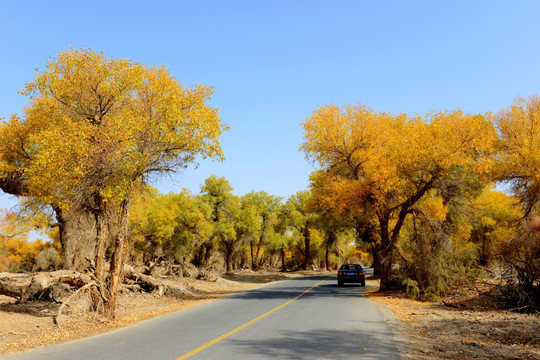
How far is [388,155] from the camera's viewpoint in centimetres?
2256

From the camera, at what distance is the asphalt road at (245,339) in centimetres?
794

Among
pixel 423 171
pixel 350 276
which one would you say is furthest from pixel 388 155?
pixel 350 276

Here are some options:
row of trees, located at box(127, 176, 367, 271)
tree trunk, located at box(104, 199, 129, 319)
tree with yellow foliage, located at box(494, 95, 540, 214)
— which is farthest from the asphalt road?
row of trees, located at box(127, 176, 367, 271)

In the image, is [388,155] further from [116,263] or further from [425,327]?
[116,263]

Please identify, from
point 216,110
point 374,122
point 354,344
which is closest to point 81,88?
point 216,110

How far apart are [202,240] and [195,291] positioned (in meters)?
19.7

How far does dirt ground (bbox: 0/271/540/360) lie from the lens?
28.8 feet

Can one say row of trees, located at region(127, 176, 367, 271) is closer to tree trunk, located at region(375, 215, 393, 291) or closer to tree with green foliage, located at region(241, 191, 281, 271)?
tree with green foliage, located at region(241, 191, 281, 271)

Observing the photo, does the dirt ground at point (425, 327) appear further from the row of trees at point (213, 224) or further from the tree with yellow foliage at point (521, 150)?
the row of trees at point (213, 224)

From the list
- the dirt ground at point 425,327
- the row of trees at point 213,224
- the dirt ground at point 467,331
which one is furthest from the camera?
the row of trees at point 213,224

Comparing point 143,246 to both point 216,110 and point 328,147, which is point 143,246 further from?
point 216,110

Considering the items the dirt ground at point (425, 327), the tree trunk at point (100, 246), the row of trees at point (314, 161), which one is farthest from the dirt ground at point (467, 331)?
the tree trunk at point (100, 246)

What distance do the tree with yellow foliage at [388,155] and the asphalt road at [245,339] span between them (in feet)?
29.6

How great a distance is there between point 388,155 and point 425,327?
40.4 feet
